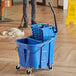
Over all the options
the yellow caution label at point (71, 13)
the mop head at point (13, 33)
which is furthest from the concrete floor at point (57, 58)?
the yellow caution label at point (71, 13)

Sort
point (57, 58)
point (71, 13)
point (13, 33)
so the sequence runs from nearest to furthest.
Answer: point (57, 58) → point (13, 33) → point (71, 13)

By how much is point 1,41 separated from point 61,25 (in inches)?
50.5

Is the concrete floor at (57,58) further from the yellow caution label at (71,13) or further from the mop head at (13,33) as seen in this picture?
the yellow caution label at (71,13)

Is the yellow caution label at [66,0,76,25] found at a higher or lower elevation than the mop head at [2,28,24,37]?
higher

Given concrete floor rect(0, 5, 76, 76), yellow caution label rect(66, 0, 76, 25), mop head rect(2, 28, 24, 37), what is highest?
yellow caution label rect(66, 0, 76, 25)

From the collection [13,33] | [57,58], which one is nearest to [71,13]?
[13,33]

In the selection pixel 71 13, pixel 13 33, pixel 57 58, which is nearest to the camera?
pixel 57 58

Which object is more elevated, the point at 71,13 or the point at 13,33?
the point at 71,13

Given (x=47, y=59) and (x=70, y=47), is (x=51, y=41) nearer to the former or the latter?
(x=47, y=59)

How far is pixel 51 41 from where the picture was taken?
5.61 ft

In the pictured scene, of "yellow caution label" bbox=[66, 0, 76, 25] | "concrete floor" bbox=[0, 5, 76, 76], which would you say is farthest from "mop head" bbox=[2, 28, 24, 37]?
"yellow caution label" bbox=[66, 0, 76, 25]

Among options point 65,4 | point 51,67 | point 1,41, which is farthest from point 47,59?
point 65,4

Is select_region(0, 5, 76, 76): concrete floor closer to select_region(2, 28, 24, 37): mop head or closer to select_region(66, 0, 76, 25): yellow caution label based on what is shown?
select_region(2, 28, 24, 37): mop head

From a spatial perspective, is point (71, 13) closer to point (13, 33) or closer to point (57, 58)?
point (13, 33)
